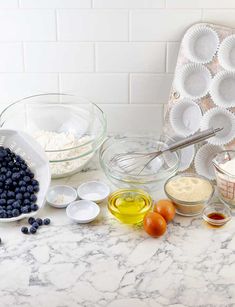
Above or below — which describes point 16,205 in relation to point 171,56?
below

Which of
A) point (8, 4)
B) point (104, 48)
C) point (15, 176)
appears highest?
point (8, 4)

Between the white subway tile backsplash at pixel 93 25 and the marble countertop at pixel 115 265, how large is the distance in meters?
0.53

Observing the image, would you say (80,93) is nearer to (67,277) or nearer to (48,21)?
(48,21)

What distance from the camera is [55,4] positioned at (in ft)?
5.48

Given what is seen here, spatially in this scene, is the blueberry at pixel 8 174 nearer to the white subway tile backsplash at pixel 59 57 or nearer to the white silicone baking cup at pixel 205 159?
the white subway tile backsplash at pixel 59 57

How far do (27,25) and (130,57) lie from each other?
0.31m

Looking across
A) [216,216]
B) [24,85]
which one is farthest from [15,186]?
[216,216]

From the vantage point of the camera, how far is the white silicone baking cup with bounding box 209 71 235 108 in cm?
164

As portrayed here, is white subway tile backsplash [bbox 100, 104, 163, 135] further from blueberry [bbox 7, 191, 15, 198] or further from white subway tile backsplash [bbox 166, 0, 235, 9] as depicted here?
blueberry [bbox 7, 191, 15, 198]

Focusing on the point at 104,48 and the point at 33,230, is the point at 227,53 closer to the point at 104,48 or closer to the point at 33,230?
the point at 104,48

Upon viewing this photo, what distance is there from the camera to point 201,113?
166 cm

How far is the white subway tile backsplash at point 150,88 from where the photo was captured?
1759 millimetres

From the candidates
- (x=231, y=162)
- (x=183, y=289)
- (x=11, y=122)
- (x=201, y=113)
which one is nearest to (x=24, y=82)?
(x=11, y=122)

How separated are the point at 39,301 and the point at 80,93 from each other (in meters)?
0.72
